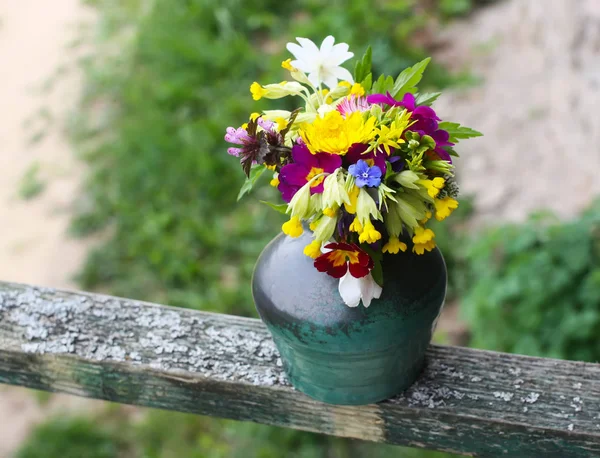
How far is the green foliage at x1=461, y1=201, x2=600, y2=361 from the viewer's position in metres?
2.19

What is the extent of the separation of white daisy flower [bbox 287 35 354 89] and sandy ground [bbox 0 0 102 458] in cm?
216

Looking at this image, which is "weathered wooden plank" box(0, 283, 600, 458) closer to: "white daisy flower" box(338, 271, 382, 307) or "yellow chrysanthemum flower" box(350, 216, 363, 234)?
"white daisy flower" box(338, 271, 382, 307)

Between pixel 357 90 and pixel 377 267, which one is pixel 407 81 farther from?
pixel 377 267

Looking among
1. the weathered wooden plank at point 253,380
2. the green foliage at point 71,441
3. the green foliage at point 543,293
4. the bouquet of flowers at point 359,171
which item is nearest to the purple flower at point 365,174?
the bouquet of flowers at point 359,171

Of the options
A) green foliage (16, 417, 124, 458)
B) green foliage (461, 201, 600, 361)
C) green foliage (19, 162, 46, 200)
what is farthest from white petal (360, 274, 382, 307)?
green foliage (19, 162, 46, 200)

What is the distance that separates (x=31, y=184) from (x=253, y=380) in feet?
10.6

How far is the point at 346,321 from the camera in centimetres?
92

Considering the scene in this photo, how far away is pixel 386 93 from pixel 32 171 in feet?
11.6

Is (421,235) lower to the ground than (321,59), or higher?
lower

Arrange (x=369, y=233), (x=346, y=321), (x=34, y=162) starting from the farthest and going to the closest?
1. (x=34, y=162)
2. (x=346, y=321)
3. (x=369, y=233)

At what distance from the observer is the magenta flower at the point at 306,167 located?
856 mm

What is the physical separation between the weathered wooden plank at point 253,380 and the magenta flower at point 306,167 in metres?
0.37

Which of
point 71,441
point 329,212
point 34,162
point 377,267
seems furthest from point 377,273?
point 34,162

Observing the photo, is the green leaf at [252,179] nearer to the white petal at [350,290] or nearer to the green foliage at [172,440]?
the white petal at [350,290]
